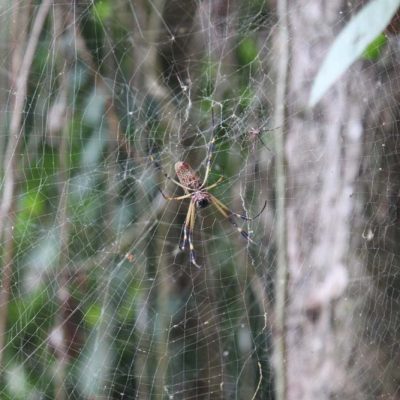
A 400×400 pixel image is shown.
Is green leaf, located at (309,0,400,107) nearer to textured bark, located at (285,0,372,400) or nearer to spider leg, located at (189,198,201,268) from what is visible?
textured bark, located at (285,0,372,400)

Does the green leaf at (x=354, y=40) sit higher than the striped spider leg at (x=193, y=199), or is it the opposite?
the green leaf at (x=354, y=40)

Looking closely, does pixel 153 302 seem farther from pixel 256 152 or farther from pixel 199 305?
pixel 256 152

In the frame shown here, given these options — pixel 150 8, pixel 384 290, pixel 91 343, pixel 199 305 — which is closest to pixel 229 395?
pixel 199 305

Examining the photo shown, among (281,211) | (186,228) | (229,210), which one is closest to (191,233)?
(186,228)

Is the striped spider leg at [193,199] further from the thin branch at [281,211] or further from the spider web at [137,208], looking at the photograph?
the thin branch at [281,211]

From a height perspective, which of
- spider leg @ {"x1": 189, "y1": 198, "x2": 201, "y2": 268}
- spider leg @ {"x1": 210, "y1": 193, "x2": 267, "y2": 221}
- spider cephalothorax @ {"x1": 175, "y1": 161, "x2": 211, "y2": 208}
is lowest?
spider leg @ {"x1": 189, "y1": 198, "x2": 201, "y2": 268}

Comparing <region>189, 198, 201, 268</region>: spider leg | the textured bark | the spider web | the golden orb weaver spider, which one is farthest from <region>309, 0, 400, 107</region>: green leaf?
<region>189, 198, 201, 268</region>: spider leg

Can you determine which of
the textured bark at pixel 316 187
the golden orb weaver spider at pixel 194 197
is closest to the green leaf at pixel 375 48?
the textured bark at pixel 316 187
